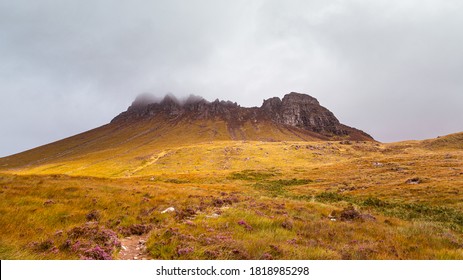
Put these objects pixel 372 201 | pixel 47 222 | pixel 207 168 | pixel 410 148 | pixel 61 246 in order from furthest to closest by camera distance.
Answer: pixel 410 148
pixel 207 168
pixel 372 201
pixel 47 222
pixel 61 246

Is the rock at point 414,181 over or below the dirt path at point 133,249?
below

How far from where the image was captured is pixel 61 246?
25.7ft

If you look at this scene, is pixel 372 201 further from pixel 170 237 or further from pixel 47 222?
pixel 47 222

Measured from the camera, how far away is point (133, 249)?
894cm

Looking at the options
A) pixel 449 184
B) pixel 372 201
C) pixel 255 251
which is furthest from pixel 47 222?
pixel 449 184

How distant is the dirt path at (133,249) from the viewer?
8211 mm

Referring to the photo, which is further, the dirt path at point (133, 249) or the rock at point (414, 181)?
the rock at point (414, 181)

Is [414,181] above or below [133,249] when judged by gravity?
below

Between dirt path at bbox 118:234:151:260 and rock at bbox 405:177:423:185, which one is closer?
dirt path at bbox 118:234:151:260

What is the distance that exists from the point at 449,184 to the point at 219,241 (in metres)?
31.9

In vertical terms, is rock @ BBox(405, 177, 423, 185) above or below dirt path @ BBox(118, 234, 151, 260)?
below

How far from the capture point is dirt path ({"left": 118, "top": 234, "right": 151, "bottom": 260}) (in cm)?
821

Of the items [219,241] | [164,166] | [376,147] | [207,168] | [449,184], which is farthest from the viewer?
[376,147]
